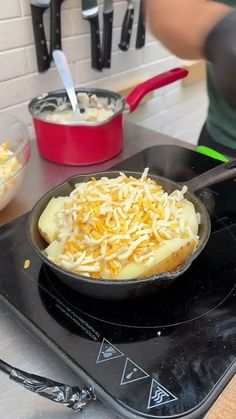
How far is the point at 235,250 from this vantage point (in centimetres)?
60

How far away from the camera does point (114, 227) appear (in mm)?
510

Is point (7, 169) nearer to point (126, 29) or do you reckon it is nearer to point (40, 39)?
point (40, 39)

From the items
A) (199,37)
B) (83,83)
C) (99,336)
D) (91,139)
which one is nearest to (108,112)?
(91,139)

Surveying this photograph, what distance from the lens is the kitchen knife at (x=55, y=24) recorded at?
2.91ft

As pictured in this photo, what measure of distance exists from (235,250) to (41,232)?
0.87 ft

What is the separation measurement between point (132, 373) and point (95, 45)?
31.0 inches

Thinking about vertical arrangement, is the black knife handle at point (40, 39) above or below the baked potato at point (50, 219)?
above

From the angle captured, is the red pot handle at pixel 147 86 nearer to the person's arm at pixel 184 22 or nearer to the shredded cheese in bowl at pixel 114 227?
the person's arm at pixel 184 22

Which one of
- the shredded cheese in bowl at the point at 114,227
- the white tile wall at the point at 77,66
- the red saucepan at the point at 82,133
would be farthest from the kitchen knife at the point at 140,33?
the shredded cheese in bowl at the point at 114,227

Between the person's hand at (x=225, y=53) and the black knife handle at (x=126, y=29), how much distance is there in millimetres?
653

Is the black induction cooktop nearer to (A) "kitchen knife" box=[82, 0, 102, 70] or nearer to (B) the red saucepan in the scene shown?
(B) the red saucepan

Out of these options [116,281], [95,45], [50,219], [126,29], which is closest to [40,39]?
[95,45]

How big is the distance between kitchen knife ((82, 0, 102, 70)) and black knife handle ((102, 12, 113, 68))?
0.02m

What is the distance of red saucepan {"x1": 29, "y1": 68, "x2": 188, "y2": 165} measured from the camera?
0.81 m
